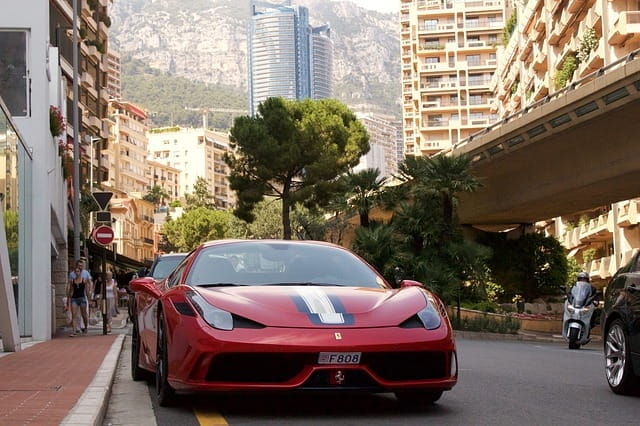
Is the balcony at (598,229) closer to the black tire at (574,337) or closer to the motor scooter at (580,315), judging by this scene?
the motor scooter at (580,315)

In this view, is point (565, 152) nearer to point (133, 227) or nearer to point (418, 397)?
point (418, 397)

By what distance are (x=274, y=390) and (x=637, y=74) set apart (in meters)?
23.2

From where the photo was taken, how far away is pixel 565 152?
116 ft

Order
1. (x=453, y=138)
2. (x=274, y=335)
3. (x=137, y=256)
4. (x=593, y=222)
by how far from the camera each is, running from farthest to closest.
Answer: (x=137, y=256), (x=453, y=138), (x=593, y=222), (x=274, y=335)

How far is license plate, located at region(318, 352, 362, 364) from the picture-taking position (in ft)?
23.0

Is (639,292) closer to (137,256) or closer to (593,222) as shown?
(593,222)

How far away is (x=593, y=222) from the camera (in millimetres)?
60844

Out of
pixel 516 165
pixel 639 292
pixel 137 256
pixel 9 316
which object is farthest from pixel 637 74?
pixel 137 256

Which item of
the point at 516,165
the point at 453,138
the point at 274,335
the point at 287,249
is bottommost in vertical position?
the point at 274,335

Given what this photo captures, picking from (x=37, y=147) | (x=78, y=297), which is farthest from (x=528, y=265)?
(x=37, y=147)

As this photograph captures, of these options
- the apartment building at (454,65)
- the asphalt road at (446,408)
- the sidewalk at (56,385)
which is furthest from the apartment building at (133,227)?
the asphalt road at (446,408)

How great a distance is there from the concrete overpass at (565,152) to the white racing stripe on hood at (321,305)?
22.4 metres

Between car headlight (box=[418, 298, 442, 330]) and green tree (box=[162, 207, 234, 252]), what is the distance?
126 m

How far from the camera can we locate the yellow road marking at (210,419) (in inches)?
273
